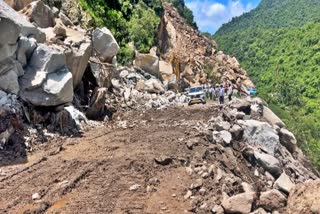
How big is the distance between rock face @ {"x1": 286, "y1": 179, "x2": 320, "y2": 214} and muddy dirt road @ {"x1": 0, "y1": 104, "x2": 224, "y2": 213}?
193cm

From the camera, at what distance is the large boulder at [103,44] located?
19.2 metres

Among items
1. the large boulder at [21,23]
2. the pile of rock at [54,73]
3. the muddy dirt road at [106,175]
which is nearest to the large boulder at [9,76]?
the pile of rock at [54,73]

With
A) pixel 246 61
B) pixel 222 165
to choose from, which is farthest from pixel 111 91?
pixel 246 61

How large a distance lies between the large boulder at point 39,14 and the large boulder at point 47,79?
3128mm

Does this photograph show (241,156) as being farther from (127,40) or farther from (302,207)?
(127,40)

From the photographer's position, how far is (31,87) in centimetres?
1319

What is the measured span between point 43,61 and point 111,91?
19.6ft

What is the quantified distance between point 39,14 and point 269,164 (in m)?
10.2

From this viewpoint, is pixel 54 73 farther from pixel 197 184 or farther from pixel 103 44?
pixel 197 184

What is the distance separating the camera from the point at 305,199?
736 centimetres

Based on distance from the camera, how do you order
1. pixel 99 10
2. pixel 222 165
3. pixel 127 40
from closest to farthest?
pixel 222 165, pixel 99 10, pixel 127 40

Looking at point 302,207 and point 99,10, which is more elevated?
point 99,10

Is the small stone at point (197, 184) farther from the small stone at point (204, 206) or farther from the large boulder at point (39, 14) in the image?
the large boulder at point (39, 14)

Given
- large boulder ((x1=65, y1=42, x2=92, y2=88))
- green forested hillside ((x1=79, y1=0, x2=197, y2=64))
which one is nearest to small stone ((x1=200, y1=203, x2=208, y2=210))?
large boulder ((x1=65, y1=42, x2=92, y2=88))
